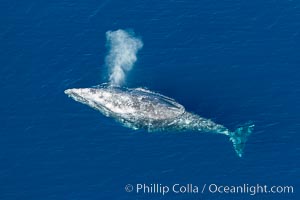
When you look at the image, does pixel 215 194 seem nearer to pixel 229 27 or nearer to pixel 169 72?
pixel 169 72

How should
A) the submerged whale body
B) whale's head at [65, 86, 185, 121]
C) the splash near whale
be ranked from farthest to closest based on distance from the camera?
whale's head at [65, 86, 185, 121] → the submerged whale body → the splash near whale

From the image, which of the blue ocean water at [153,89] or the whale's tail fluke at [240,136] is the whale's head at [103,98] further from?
the whale's tail fluke at [240,136]

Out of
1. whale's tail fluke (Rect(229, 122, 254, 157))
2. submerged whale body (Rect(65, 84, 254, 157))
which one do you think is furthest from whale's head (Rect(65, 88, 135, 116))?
whale's tail fluke (Rect(229, 122, 254, 157))

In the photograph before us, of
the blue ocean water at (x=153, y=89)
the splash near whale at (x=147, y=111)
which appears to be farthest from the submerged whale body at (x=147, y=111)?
the blue ocean water at (x=153, y=89)

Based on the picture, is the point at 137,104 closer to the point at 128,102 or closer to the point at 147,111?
the point at 128,102

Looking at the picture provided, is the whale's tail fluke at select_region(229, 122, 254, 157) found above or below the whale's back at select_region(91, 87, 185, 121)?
below

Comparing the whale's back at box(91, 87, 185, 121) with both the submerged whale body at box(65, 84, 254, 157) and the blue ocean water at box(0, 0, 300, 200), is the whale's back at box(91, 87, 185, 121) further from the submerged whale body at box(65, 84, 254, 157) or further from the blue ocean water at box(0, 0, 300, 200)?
the blue ocean water at box(0, 0, 300, 200)

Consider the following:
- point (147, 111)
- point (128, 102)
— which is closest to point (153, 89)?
point (147, 111)
